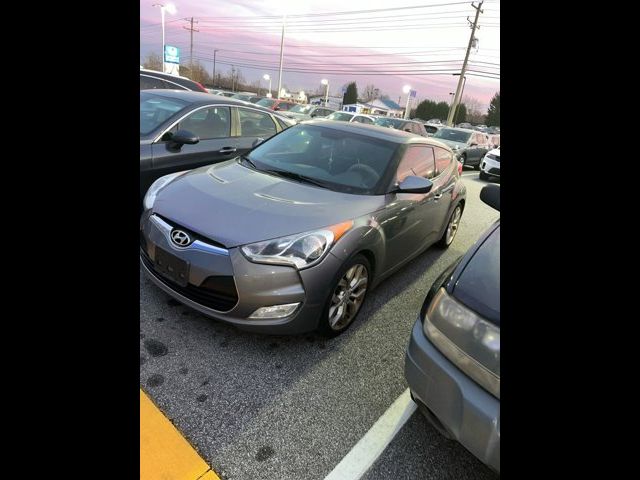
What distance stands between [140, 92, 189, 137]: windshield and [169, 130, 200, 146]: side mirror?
315 mm

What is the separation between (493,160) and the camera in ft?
38.4

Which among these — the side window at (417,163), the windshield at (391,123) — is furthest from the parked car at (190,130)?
the windshield at (391,123)

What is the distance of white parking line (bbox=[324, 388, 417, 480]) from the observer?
A: 1905mm

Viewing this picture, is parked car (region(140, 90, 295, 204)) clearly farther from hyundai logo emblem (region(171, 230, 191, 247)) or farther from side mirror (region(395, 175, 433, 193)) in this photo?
side mirror (region(395, 175, 433, 193))

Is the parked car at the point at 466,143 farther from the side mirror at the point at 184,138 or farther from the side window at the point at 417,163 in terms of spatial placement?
the side mirror at the point at 184,138

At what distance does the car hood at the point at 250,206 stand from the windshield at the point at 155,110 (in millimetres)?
1663

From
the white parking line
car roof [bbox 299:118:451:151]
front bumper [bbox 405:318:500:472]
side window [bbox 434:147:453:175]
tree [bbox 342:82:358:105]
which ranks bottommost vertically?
the white parking line

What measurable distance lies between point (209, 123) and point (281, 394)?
389cm

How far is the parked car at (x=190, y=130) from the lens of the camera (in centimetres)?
443

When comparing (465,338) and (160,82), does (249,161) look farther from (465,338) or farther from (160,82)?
(160,82)

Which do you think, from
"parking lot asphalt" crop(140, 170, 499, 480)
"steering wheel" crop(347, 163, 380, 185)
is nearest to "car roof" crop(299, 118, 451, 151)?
"steering wheel" crop(347, 163, 380, 185)
